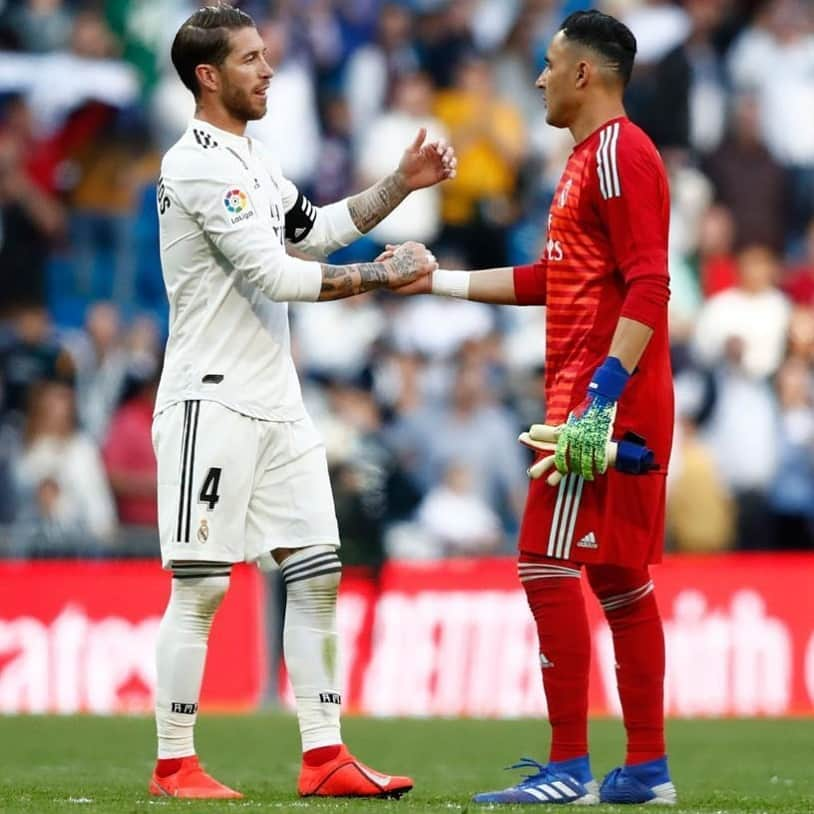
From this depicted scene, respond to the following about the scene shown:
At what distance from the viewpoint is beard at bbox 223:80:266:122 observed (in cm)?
717

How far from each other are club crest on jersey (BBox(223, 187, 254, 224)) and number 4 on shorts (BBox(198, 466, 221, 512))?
86 cm

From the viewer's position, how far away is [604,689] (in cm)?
1370

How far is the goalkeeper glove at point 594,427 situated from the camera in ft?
21.6

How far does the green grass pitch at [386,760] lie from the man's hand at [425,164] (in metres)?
2.26

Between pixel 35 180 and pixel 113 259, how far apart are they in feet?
2.99

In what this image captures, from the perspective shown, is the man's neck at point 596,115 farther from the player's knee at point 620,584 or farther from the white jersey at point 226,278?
the player's knee at point 620,584

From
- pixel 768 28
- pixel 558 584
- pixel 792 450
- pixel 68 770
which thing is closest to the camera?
pixel 558 584

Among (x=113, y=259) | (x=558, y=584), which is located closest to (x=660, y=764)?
(x=558, y=584)

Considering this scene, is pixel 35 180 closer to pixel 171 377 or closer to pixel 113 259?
pixel 113 259

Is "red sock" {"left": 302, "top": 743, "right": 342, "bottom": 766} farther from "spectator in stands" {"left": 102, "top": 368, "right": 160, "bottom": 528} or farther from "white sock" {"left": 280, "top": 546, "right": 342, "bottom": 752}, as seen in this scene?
"spectator in stands" {"left": 102, "top": 368, "right": 160, "bottom": 528}

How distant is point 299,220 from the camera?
25.1 feet

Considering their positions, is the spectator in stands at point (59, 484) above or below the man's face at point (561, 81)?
below

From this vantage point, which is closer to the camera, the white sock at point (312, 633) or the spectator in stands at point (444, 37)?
the white sock at point (312, 633)

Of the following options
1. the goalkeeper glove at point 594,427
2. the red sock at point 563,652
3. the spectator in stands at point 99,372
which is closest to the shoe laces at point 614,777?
the red sock at point 563,652
